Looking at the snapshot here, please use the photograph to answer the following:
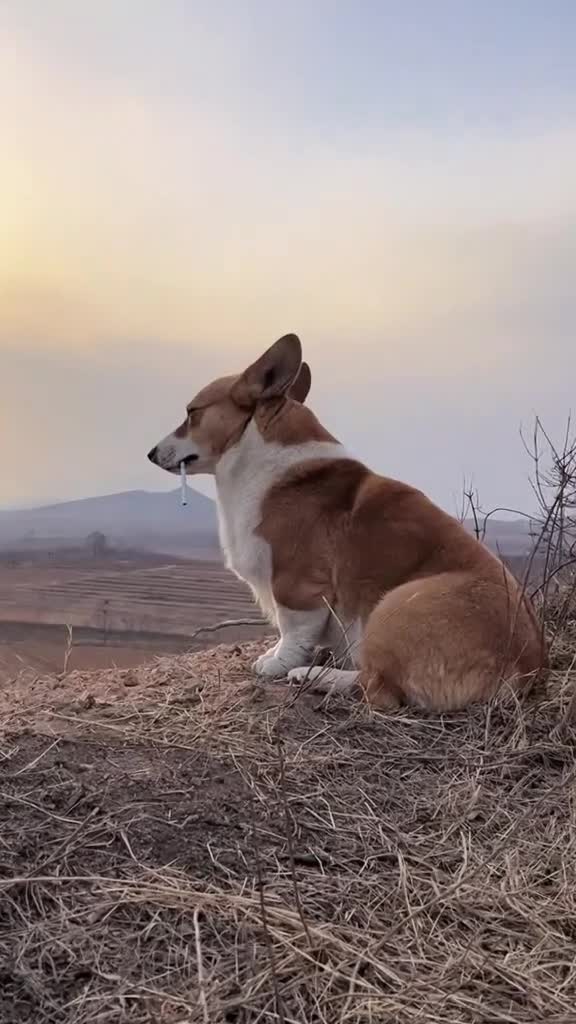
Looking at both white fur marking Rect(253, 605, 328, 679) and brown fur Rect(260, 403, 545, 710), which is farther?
white fur marking Rect(253, 605, 328, 679)

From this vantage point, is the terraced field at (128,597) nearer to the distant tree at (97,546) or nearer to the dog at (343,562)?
the distant tree at (97,546)

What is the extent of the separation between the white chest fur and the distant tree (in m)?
0.60

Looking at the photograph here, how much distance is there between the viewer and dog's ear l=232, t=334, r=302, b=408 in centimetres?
352

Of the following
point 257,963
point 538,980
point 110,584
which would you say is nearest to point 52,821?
point 257,963

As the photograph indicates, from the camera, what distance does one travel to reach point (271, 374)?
11.9ft

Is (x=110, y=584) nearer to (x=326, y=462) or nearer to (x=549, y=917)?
(x=326, y=462)

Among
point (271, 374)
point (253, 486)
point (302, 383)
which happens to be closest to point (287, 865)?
point (253, 486)

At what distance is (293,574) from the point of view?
11.4ft

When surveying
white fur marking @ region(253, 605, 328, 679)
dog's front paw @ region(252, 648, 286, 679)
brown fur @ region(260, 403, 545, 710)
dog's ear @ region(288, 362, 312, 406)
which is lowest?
dog's front paw @ region(252, 648, 286, 679)

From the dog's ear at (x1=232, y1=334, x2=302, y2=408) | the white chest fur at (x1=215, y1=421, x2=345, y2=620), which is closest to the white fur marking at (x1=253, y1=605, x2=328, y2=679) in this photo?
the white chest fur at (x1=215, y1=421, x2=345, y2=620)

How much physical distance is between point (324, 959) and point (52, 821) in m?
0.71

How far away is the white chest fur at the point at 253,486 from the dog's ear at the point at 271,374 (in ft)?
0.47

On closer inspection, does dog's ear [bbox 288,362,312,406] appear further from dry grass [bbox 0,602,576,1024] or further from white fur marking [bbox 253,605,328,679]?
dry grass [bbox 0,602,576,1024]

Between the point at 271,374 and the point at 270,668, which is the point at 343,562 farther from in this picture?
the point at 271,374
